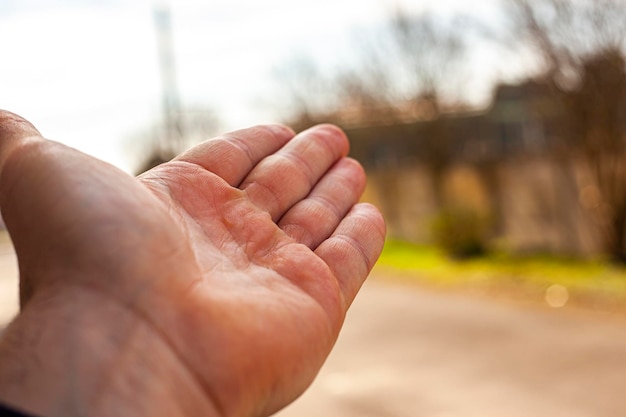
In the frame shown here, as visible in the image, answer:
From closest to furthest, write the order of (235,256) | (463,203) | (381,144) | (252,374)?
(252,374), (235,256), (463,203), (381,144)

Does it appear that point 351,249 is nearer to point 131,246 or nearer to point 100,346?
point 131,246

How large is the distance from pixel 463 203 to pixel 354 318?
528 centimetres

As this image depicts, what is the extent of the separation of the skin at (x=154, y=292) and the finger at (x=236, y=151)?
128mm

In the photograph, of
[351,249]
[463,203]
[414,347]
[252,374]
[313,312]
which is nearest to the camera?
[252,374]

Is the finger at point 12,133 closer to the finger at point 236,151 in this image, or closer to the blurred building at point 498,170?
the finger at point 236,151

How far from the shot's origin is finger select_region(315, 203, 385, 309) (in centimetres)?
203

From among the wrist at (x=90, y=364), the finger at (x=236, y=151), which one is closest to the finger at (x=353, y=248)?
the finger at (x=236, y=151)

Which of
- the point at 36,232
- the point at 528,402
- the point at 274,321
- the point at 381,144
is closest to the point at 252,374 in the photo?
the point at 274,321

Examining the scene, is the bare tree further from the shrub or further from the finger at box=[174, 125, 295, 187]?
the finger at box=[174, 125, 295, 187]

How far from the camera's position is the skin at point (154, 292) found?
1455 millimetres

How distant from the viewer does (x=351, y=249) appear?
82.7 inches

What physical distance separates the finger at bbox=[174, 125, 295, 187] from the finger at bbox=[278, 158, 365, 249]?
199 mm

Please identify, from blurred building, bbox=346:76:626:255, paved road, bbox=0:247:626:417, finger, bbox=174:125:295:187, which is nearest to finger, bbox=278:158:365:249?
finger, bbox=174:125:295:187

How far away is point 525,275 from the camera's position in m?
10.0
